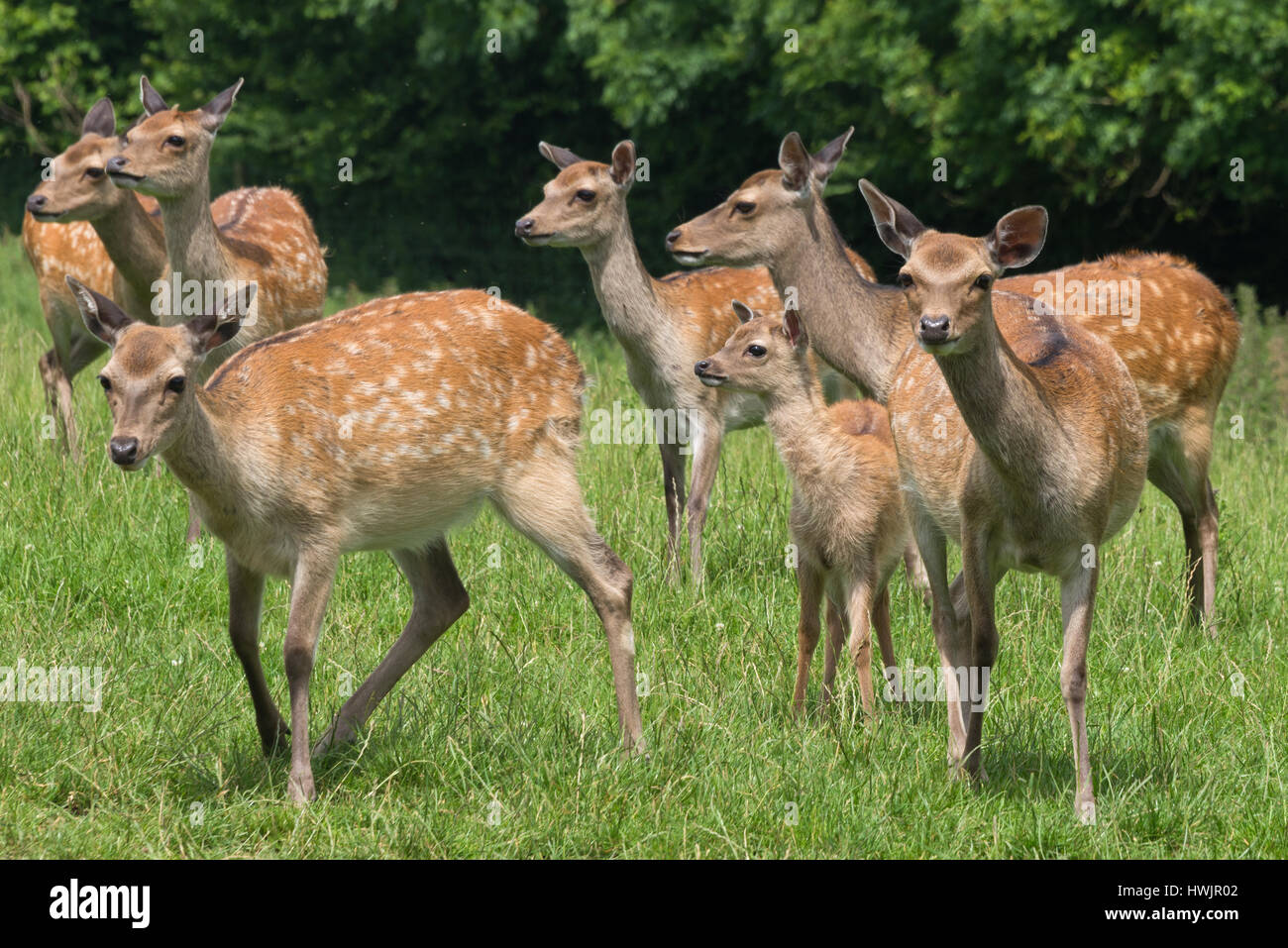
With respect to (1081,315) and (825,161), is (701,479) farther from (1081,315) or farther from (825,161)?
(1081,315)

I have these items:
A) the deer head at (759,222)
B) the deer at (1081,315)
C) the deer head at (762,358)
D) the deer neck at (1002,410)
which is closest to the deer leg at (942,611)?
the deer neck at (1002,410)

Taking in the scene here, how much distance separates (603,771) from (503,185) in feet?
54.6

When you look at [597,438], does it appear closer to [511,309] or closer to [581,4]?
[511,309]

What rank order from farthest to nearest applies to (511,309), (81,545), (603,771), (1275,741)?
(81,545), (511,309), (1275,741), (603,771)

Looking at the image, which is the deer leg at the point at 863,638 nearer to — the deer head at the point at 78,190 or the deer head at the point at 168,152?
the deer head at the point at 168,152

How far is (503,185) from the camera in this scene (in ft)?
67.8

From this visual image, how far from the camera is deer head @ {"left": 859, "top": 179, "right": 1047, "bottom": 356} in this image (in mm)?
4445

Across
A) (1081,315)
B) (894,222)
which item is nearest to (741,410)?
(1081,315)

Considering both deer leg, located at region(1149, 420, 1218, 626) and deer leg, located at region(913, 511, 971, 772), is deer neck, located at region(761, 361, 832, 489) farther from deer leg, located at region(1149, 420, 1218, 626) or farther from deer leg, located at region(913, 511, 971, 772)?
deer leg, located at region(1149, 420, 1218, 626)

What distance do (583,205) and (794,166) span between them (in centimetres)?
105

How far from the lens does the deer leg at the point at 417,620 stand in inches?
209

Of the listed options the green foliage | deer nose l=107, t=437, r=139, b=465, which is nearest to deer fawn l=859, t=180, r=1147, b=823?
deer nose l=107, t=437, r=139, b=465

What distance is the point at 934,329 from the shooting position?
4371 mm

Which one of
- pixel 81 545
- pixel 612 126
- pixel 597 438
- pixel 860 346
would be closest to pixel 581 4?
pixel 612 126
